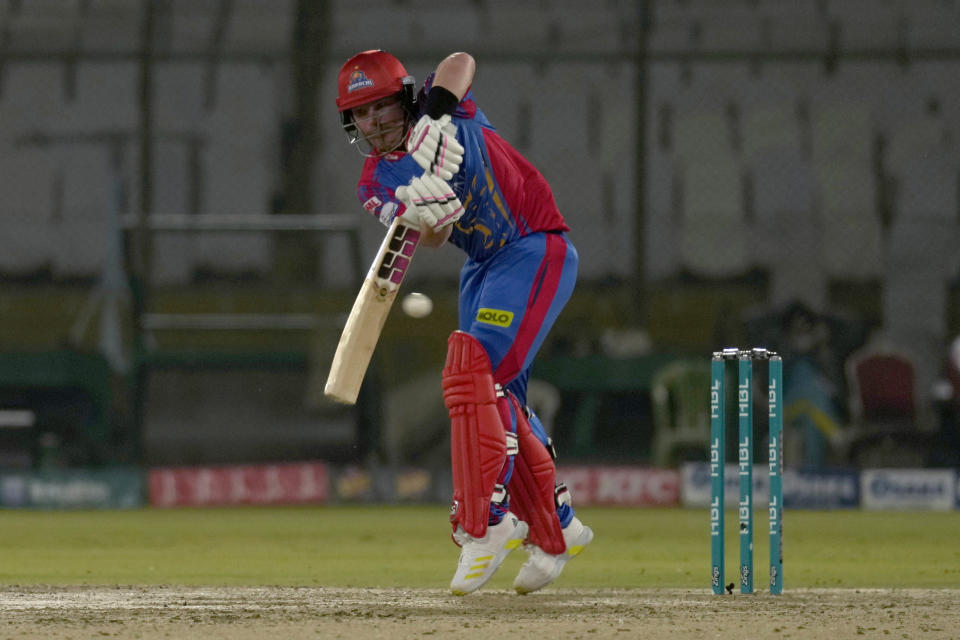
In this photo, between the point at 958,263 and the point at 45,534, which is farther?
the point at 958,263

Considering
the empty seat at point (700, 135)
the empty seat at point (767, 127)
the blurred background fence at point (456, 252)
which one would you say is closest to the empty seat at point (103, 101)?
the blurred background fence at point (456, 252)

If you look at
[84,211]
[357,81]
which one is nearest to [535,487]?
[357,81]

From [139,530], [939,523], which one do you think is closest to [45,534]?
[139,530]

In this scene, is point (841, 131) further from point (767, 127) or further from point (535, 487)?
point (535, 487)

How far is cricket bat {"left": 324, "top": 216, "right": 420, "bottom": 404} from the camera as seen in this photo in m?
4.28

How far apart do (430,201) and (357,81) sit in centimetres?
42

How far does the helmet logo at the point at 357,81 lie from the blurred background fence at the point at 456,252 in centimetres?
517

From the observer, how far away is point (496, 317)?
4332 mm

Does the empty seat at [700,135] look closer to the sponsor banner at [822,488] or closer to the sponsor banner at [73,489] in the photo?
the sponsor banner at [822,488]

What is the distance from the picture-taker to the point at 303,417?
9.82 m

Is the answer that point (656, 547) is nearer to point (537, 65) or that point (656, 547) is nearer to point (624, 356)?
point (624, 356)

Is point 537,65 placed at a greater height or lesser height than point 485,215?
greater

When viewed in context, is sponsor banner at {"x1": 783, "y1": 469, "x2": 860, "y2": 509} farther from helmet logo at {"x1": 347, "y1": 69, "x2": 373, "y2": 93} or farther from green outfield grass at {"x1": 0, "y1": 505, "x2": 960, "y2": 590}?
helmet logo at {"x1": 347, "y1": 69, "x2": 373, "y2": 93}

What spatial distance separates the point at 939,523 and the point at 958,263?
234cm
